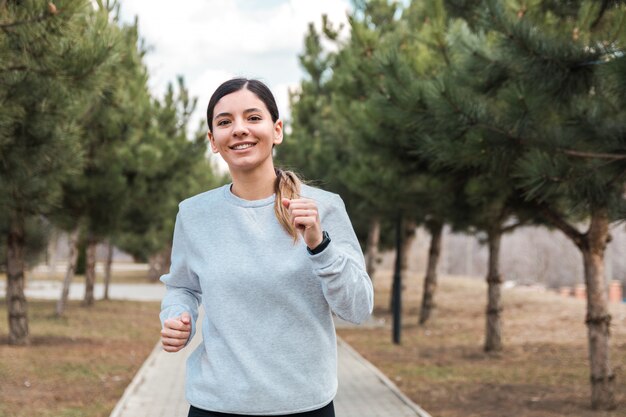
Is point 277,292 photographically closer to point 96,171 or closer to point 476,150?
point 476,150

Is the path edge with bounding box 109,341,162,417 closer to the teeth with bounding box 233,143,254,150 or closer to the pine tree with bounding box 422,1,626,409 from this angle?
the pine tree with bounding box 422,1,626,409

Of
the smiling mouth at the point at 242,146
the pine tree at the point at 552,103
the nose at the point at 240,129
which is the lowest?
the smiling mouth at the point at 242,146

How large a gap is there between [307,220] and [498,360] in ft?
34.3

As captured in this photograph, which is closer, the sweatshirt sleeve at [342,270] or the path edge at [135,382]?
the sweatshirt sleeve at [342,270]

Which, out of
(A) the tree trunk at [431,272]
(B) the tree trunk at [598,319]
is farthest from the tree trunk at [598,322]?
(A) the tree trunk at [431,272]

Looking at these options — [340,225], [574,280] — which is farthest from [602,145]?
[574,280]

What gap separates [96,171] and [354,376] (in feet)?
19.1

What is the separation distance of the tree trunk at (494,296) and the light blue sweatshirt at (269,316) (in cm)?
983

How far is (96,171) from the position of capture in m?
→ 13.8

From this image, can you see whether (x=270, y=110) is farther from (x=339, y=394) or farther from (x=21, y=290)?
(x=21, y=290)

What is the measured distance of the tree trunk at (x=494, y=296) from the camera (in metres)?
12.0

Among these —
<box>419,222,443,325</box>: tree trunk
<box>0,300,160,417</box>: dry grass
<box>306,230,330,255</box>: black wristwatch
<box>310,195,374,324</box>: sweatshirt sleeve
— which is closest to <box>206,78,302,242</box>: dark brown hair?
<box>310,195,374,324</box>: sweatshirt sleeve

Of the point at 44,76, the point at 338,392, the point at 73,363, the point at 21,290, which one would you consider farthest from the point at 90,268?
the point at 44,76

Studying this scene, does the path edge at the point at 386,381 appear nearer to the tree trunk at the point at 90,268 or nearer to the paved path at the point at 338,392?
the paved path at the point at 338,392
